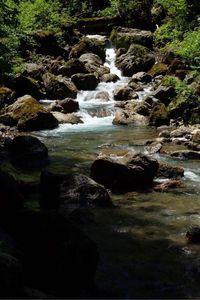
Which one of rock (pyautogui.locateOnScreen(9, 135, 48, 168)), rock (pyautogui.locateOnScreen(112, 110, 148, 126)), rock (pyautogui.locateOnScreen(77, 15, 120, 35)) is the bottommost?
rock (pyautogui.locateOnScreen(9, 135, 48, 168))

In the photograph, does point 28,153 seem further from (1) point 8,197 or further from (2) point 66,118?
(2) point 66,118

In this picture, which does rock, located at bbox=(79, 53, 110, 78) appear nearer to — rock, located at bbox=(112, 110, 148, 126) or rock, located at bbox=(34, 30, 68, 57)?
rock, located at bbox=(34, 30, 68, 57)

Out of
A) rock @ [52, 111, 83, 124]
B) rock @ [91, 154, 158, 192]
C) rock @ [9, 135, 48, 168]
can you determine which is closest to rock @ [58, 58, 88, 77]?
rock @ [52, 111, 83, 124]

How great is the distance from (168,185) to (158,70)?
20.7 meters

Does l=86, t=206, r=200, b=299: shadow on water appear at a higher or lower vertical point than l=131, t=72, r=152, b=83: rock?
lower

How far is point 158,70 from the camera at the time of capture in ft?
104

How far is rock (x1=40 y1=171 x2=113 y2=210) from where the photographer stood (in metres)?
10.6

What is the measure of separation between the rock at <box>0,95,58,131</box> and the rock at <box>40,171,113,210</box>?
10.2 meters

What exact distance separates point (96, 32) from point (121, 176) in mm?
32927

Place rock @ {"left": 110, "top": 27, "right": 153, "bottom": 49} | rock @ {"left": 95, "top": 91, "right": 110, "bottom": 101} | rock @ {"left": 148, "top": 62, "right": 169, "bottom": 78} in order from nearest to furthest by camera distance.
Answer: rock @ {"left": 95, "top": 91, "right": 110, "bottom": 101}, rock @ {"left": 148, "top": 62, "right": 169, "bottom": 78}, rock @ {"left": 110, "top": 27, "right": 153, "bottom": 49}

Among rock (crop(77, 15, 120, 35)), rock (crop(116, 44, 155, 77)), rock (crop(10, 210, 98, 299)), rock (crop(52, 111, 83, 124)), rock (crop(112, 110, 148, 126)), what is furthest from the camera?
rock (crop(77, 15, 120, 35))

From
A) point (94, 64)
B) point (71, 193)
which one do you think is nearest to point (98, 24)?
point (94, 64)

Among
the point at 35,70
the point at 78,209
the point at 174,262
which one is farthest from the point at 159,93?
the point at 174,262

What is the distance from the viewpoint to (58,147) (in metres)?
17.8
